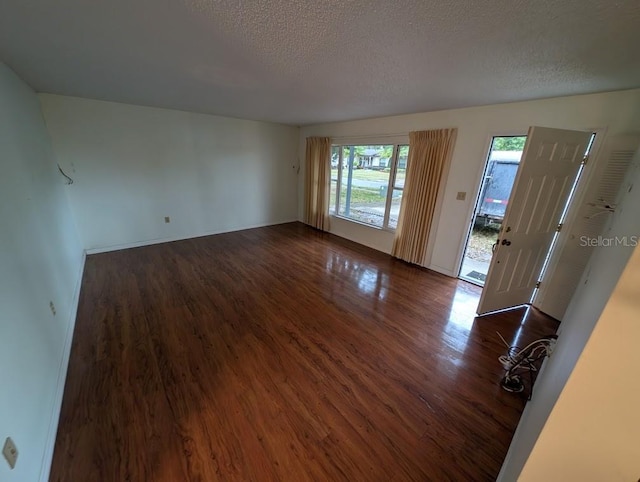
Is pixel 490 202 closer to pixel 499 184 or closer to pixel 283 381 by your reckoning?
pixel 499 184

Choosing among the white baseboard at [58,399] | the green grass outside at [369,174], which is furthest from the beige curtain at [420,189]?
the white baseboard at [58,399]

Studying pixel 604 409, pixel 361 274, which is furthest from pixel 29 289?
pixel 361 274

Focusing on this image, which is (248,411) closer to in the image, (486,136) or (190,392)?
(190,392)

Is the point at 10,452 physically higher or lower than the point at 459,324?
higher

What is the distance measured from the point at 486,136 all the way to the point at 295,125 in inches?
152

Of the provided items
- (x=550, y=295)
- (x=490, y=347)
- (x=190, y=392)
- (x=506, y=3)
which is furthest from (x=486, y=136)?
(x=190, y=392)

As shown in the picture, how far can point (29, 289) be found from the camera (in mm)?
1518

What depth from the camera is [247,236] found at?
4.95 meters

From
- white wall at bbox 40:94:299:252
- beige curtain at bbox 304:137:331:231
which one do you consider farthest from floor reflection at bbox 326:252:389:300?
white wall at bbox 40:94:299:252

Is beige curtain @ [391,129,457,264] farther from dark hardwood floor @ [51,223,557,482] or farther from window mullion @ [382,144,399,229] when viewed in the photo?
dark hardwood floor @ [51,223,557,482]

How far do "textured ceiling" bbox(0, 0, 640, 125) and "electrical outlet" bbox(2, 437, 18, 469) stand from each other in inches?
81.7

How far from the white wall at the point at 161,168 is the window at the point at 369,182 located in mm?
1453

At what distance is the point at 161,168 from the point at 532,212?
5293mm

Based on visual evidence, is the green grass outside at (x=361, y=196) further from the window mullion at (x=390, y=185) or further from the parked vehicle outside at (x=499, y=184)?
the parked vehicle outside at (x=499, y=184)
